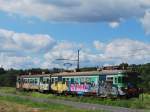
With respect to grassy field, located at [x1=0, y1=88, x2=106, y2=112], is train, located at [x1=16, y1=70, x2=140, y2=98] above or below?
above

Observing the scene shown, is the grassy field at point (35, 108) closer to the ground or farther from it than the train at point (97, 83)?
closer to the ground

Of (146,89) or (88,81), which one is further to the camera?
(146,89)

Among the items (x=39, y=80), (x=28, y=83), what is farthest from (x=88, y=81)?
(x=28, y=83)

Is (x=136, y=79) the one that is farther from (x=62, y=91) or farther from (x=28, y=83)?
(x=28, y=83)

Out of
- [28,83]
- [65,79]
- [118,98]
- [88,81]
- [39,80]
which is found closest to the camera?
[118,98]

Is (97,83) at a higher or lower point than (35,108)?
higher

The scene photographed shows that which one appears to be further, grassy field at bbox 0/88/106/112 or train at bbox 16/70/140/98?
train at bbox 16/70/140/98

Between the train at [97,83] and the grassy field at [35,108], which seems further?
the train at [97,83]

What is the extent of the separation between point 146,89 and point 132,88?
32744 millimetres

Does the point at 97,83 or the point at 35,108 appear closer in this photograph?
the point at 35,108

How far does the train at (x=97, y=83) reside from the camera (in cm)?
4616

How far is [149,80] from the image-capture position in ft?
272

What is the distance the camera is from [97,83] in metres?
49.4

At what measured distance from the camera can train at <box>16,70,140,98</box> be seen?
4616 centimetres
